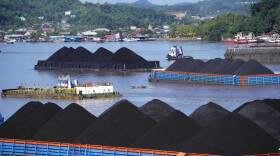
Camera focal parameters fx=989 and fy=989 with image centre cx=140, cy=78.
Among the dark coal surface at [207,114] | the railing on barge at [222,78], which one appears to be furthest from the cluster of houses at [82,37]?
the dark coal surface at [207,114]

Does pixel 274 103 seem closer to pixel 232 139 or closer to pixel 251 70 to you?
pixel 232 139

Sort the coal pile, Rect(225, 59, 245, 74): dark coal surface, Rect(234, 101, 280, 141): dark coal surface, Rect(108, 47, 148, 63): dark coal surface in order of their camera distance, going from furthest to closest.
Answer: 1. Rect(108, 47, 148, 63): dark coal surface
2. Rect(225, 59, 245, 74): dark coal surface
3. Rect(234, 101, 280, 141): dark coal surface
4. the coal pile

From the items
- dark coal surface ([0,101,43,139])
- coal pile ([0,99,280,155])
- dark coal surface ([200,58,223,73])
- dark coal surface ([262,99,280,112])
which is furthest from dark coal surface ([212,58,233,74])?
dark coal surface ([0,101,43,139])

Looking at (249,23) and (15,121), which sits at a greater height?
(15,121)

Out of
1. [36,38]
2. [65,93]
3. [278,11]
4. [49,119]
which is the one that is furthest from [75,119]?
[36,38]

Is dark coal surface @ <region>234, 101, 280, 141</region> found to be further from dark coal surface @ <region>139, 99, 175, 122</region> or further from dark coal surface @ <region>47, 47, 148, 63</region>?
dark coal surface @ <region>47, 47, 148, 63</region>

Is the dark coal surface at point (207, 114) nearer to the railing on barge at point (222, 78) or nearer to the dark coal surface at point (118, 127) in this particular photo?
the dark coal surface at point (118, 127)

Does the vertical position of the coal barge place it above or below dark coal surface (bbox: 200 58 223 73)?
below

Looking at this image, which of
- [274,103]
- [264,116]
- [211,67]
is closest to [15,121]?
[264,116]
